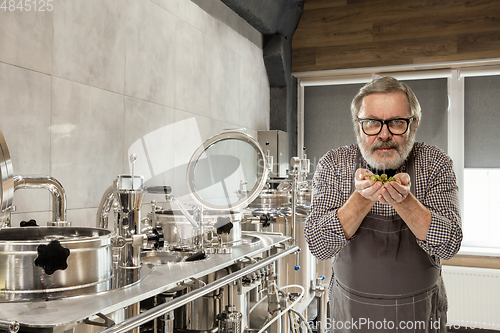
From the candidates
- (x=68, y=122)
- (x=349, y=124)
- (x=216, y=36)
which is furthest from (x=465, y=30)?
(x=68, y=122)

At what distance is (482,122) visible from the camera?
4562 millimetres

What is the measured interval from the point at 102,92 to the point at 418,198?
1.57 m

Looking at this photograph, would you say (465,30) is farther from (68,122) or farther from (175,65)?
(68,122)

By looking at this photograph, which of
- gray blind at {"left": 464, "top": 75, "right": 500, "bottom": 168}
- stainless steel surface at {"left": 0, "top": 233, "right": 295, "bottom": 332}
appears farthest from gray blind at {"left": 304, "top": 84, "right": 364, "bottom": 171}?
stainless steel surface at {"left": 0, "top": 233, "right": 295, "bottom": 332}

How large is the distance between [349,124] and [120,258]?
402cm

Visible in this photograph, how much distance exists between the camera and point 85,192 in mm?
2131

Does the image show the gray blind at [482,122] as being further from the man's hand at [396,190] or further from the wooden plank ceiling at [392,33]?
the man's hand at [396,190]

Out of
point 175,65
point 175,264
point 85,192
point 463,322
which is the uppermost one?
point 175,65

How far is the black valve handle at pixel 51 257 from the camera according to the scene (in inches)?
39.6

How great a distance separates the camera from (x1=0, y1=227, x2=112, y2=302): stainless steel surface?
103 centimetres

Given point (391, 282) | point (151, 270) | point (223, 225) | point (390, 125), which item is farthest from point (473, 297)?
point (151, 270)

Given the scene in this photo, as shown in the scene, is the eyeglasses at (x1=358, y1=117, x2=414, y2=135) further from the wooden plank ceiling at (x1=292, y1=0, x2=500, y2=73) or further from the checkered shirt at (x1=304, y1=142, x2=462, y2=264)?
the wooden plank ceiling at (x1=292, y1=0, x2=500, y2=73)

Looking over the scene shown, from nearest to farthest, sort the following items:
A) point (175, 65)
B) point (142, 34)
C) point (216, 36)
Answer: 1. point (142, 34)
2. point (175, 65)
3. point (216, 36)

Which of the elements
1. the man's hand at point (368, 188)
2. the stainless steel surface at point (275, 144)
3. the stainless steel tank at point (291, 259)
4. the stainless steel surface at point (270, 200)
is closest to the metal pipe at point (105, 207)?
the man's hand at point (368, 188)
